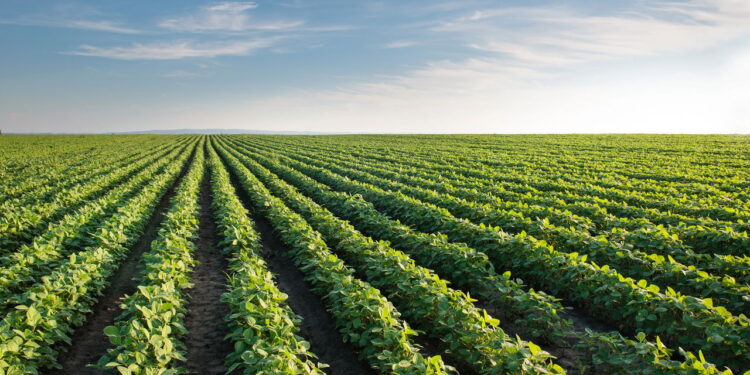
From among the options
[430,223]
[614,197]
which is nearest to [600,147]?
[614,197]

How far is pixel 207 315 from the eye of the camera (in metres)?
6.29

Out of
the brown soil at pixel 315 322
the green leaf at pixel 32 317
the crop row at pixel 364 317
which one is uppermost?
the green leaf at pixel 32 317

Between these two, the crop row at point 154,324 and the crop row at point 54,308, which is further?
the crop row at point 54,308

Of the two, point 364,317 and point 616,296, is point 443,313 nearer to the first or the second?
point 364,317

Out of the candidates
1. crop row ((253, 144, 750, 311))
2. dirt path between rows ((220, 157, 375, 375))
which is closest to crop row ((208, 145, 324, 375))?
dirt path between rows ((220, 157, 375, 375))

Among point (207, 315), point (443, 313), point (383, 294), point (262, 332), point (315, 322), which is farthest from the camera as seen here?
point (383, 294)

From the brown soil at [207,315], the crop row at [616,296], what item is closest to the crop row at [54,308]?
the brown soil at [207,315]

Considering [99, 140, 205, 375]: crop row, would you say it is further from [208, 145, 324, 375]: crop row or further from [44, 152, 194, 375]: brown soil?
[208, 145, 324, 375]: crop row

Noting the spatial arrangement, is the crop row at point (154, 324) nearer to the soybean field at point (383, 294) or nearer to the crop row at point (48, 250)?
the soybean field at point (383, 294)

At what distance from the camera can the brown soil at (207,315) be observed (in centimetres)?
509

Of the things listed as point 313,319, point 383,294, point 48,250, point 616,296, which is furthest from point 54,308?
point 616,296

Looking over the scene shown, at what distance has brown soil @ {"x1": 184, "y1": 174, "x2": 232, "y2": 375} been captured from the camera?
16.7ft

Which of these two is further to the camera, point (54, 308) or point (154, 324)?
point (54, 308)

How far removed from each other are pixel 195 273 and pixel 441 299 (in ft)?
17.8
